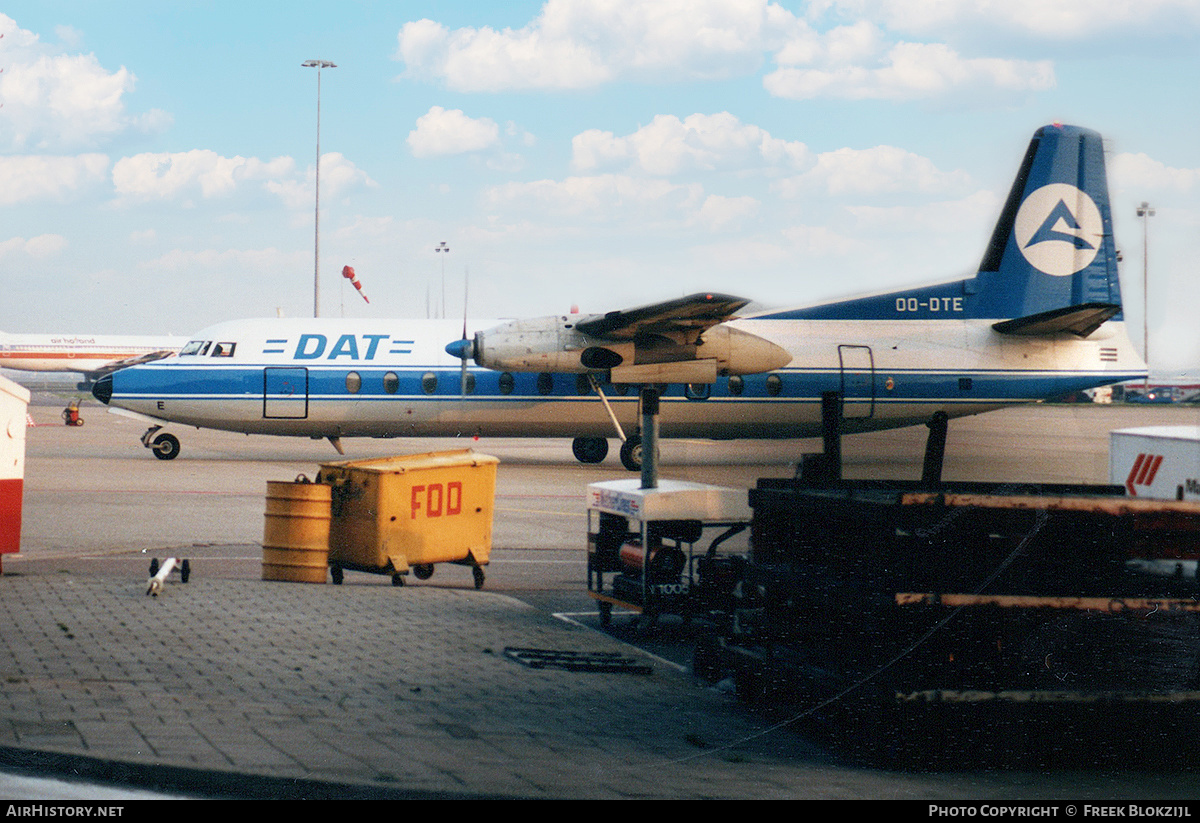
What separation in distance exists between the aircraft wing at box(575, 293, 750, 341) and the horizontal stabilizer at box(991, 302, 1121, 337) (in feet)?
18.5

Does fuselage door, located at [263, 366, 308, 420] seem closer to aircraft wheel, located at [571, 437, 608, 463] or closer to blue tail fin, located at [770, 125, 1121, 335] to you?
aircraft wheel, located at [571, 437, 608, 463]

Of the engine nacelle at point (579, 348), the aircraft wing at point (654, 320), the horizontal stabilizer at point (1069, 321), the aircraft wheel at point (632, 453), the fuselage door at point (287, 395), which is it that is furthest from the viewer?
the aircraft wheel at point (632, 453)

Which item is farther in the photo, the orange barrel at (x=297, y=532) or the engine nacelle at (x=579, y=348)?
the engine nacelle at (x=579, y=348)

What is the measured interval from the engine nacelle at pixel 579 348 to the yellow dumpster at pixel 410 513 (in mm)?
6978

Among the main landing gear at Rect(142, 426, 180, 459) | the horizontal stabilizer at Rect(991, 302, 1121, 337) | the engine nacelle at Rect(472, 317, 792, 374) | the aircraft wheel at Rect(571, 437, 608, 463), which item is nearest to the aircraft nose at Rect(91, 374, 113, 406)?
the main landing gear at Rect(142, 426, 180, 459)

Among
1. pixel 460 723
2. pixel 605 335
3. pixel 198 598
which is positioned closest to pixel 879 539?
pixel 460 723

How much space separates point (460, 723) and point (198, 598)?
4.13 m

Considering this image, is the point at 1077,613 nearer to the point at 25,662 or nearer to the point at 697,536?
the point at 697,536

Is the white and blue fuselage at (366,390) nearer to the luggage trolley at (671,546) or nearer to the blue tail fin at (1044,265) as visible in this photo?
the blue tail fin at (1044,265)

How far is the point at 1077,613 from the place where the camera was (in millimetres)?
5254

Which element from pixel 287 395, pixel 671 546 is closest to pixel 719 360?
pixel 287 395

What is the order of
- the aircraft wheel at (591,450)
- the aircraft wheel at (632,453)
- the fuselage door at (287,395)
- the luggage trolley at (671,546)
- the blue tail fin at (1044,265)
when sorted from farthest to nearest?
the aircraft wheel at (591,450) → the aircraft wheel at (632,453) → the fuselage door at (287,395) → the blue tail fin at (1044,265) → the luggage trolley at (671,546)

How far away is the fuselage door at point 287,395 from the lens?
899 inches

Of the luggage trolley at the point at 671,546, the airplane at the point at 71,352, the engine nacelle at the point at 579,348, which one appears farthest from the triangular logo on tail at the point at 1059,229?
the airplane at the point at 71,352
